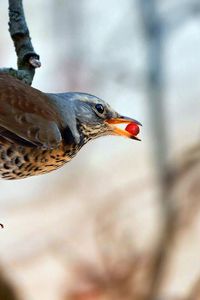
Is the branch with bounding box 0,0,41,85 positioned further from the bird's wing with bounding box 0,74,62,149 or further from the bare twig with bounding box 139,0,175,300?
the bare twig with bounding box 139,0,175,300

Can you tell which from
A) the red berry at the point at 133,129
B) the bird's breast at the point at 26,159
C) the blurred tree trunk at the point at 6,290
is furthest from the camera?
the blurred tree trunk at the point at 6,290

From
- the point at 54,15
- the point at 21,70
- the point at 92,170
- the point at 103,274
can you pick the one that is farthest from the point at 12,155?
the point at 54,15

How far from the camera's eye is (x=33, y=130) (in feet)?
8.59

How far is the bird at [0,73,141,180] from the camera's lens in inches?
101

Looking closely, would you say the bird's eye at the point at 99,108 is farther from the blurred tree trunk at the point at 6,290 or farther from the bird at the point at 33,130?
the blurred tree trunk at the point at 6,290

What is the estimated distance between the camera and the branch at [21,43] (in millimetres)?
2631

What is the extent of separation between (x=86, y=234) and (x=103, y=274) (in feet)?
1.04

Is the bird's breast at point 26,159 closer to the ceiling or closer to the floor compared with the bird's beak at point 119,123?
closer to the floor

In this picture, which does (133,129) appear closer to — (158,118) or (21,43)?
(21,43)

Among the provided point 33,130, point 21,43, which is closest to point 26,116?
point 33,130

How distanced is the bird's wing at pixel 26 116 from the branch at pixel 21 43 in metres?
0.04

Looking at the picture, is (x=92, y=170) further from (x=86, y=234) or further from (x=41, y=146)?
(x=41, y=146)

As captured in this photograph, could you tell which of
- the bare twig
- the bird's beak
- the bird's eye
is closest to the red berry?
the bird's beak

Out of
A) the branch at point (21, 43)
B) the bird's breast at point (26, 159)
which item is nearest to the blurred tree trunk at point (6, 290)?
the bird's breast at point (26, 159)
